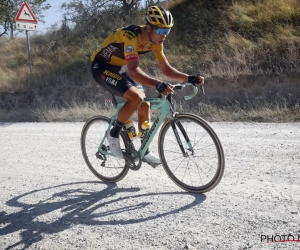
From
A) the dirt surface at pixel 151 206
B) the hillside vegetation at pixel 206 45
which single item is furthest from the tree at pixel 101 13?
the dirt surface at pixel 151 206

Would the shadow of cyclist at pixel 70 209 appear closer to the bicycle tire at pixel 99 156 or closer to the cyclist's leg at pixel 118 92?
the bicycle tire at pixel 99 156

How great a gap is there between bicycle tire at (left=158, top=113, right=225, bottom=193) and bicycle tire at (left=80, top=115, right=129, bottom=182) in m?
0.61

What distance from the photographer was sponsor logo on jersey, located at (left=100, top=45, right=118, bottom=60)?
4469 millimetres

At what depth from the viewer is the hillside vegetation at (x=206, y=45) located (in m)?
11.4

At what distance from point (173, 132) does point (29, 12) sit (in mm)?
10212

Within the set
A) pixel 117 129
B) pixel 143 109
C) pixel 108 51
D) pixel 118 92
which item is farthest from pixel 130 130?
pixel 108 51

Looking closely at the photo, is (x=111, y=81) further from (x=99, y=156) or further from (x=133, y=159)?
(x=99, y=156)

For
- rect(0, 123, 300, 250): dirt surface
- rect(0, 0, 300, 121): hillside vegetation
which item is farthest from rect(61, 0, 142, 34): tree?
rect(0, 123, 300, 250): dirt surface

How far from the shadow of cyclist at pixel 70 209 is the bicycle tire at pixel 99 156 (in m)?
0.22

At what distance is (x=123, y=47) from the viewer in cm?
442

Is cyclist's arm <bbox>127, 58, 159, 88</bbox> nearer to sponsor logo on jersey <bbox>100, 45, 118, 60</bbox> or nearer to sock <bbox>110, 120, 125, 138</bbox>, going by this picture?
sponsor logo on jersey <bbox>100, 45, 118, 60</bbox>

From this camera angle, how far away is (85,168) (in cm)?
549

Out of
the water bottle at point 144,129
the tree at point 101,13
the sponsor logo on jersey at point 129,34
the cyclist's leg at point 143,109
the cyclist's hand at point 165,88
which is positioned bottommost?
the water bottle at point 144,129

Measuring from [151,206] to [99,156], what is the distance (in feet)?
4.33
